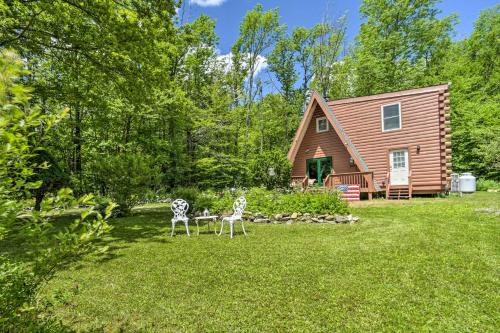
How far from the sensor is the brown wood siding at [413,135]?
41.3ft

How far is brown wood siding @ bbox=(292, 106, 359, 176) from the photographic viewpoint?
47.2 feet

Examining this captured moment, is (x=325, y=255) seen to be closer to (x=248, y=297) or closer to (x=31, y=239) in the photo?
(x=248, y=297)

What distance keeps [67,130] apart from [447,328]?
21.0 meters

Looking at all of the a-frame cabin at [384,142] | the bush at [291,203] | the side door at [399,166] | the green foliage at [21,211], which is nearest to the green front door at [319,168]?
the a-frame cabin at [384,142]

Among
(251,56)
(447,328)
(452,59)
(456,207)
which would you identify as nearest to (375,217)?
(456,207)

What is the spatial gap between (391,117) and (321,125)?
3560 millimetres

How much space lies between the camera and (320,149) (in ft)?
50.2

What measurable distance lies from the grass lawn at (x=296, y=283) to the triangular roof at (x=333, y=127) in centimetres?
630

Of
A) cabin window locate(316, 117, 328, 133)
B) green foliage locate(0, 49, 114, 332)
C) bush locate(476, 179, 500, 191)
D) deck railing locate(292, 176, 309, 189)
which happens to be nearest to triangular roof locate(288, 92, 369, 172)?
cabin window locate(316, 117, 328, 133)

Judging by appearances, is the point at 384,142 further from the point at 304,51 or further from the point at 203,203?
the point at 304,51

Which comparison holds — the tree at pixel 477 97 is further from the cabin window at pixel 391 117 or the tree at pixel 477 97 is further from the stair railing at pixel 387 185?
the stair railing at pixel 387 185

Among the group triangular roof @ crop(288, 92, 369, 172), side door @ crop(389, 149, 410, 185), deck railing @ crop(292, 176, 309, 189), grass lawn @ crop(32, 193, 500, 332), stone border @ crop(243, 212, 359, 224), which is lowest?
grass lawn @ crop(32, 193, 500, 332)

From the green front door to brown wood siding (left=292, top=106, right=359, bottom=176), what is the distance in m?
0.23

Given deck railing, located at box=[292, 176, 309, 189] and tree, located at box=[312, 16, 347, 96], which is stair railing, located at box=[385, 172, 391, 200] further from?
tree, located at box=[312, 16, 347, 96]
